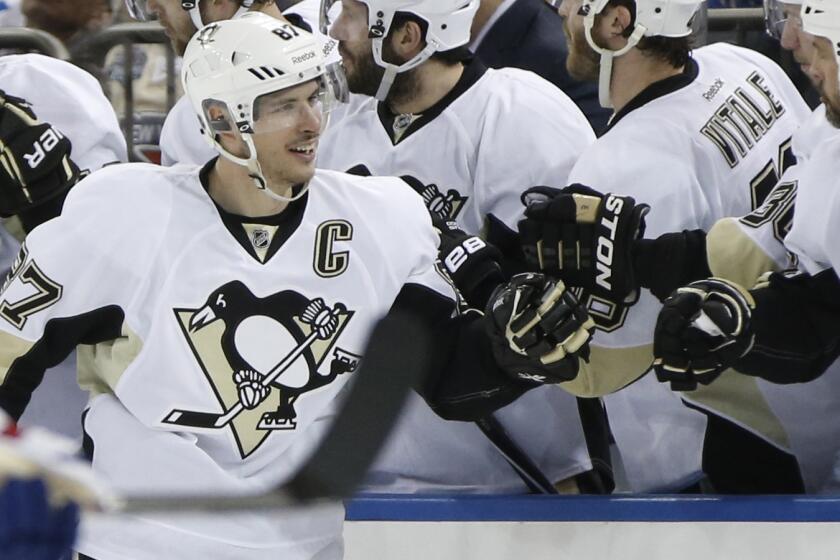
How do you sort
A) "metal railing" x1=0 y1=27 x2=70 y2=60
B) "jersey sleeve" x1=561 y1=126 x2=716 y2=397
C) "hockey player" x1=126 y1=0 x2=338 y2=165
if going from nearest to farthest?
"jersey sleeve" x1=561 y1=126 x2=716 y2=397 < "hockey player" x1=126 y1=0 x2=338 y2=165 < "metal railing" x1=0 y1=27 x2=70 y2=60

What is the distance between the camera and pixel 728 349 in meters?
2.87

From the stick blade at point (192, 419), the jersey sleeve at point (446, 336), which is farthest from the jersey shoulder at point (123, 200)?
the jersey sleeve at point (446, 336)

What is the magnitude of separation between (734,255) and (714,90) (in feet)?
1.31

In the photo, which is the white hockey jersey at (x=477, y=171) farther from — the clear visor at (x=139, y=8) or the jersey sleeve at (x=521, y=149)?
the clear visor at (x=139, y=8)

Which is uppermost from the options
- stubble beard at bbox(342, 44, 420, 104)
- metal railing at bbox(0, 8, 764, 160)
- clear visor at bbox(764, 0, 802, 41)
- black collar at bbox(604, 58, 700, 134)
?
clear visor at bbox(764, 0, 802, 41)

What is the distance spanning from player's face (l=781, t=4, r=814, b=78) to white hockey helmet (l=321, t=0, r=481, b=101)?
0.83m

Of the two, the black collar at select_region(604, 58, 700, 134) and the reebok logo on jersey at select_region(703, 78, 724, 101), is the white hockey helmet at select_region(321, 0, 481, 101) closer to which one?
the black collar at select_region(604, 58, 700, 134)

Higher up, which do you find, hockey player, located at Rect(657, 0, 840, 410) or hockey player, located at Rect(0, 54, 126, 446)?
hockey player, located at Rect(657, 0, 840, 410)

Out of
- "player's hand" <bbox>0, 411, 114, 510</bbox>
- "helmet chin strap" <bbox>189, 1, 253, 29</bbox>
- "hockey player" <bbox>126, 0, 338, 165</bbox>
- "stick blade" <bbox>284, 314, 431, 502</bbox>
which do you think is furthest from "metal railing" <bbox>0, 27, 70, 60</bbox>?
"player's hand" <bbox>0, 411, 114, 510</bbox>

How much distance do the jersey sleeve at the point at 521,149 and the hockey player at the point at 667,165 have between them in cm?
11

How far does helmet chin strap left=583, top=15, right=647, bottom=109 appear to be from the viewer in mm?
3366

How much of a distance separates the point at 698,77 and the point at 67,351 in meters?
1.28

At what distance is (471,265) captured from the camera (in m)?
3.23

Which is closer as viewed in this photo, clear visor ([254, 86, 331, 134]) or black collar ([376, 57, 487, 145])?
clear visor ([254, 86, 331, 134])
